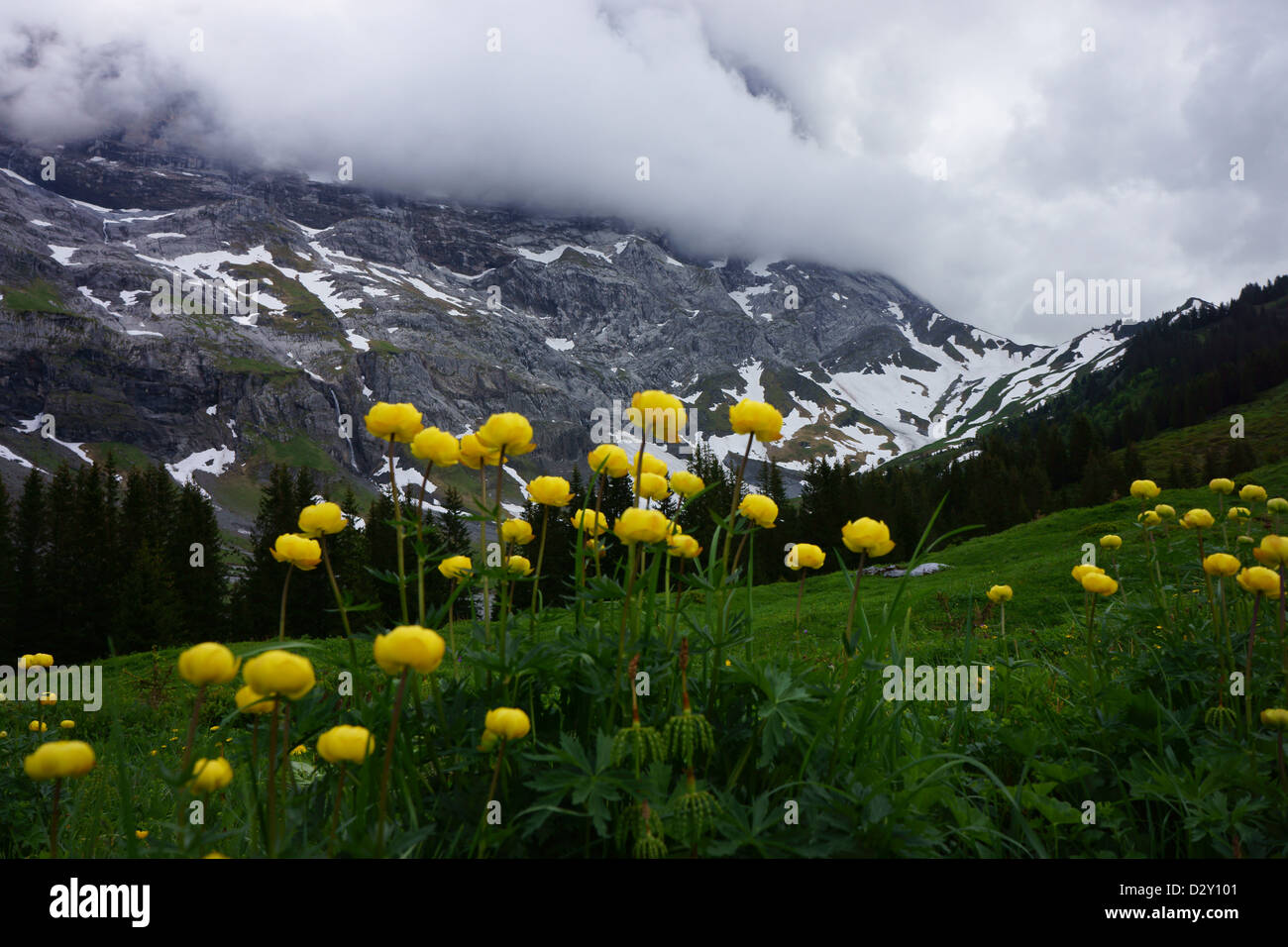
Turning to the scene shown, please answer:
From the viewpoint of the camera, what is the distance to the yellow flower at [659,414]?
88.0 inches

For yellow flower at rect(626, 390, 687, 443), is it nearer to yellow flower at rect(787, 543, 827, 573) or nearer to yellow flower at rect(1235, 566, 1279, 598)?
yellow flower at rect(787, 543, 827, 573)

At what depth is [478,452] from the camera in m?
2.12

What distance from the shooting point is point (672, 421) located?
7.38 feet

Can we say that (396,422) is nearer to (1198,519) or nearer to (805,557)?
(805,557)

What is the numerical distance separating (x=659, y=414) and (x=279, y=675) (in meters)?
1.39

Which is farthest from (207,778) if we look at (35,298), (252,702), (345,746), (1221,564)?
(35,298)

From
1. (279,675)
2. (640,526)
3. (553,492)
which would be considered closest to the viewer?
(279,675)

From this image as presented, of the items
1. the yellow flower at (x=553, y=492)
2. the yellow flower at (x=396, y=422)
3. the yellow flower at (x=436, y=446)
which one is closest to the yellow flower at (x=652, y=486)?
the yellow flower at (x=553, y=492)

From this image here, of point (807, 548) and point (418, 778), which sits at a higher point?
point (807, 548)

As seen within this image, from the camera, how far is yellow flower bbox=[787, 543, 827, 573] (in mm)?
2324

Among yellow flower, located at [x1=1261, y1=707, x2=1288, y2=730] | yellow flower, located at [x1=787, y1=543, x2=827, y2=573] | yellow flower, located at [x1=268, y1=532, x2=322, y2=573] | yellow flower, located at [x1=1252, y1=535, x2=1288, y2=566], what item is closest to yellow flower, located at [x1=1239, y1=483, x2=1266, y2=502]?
yellow flower, located at [x1=1252, y1=535, x2=1288, y2=566]
